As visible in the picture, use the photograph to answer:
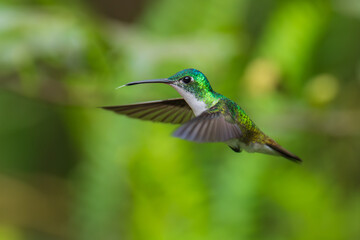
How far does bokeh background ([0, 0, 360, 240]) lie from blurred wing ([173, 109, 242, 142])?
1.08 meters

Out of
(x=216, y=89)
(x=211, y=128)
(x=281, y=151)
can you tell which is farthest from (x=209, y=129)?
(x=216, y=89)

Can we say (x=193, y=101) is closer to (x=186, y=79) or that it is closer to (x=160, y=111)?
(x=186, y=79)

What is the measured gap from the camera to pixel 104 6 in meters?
4.17

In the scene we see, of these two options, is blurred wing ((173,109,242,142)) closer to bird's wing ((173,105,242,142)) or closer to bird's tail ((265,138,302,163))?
bird's wing ((173,105,242,142))

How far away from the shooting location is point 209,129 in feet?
2.71

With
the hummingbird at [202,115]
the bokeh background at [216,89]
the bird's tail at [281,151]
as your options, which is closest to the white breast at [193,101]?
the hummingbird at [202,115]

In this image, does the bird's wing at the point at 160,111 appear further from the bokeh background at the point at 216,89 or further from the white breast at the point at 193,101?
the bokeh background at the point at 216,89

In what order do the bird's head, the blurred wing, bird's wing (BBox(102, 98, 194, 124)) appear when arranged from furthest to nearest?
bird's wing (BBox(102, 98, 194, 124)), the bird's head, the blurred wing

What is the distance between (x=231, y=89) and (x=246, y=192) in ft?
1.59

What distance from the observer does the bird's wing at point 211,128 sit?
77cm

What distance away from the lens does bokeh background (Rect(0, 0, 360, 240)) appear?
2029mm

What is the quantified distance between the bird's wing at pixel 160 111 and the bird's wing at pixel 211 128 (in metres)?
0.12

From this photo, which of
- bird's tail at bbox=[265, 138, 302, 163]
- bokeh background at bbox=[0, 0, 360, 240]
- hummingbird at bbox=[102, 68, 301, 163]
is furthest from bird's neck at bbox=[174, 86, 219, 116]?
bokeh background at bbox=[0, 0, 360, 240]

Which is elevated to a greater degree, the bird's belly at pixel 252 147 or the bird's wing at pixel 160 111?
the bird's wing at pixel 160 111
